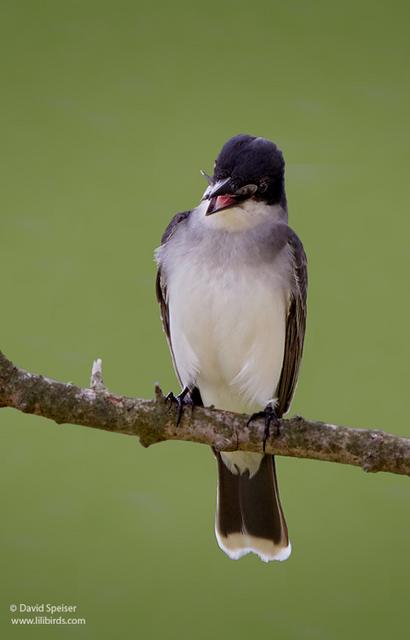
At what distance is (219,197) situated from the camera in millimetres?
3809

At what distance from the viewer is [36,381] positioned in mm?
3568

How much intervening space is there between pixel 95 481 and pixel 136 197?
4.22ft

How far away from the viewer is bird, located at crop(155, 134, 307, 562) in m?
3.87

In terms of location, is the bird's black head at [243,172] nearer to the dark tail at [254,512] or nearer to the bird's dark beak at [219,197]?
the bird's dark beak at [219,197]

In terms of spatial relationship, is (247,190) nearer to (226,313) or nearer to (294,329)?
(226,313)

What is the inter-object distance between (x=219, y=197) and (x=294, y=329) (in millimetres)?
592

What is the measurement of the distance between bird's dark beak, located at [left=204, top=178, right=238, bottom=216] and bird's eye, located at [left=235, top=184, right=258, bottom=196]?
21 millimetres

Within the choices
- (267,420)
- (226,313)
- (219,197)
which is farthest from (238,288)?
(267,420)

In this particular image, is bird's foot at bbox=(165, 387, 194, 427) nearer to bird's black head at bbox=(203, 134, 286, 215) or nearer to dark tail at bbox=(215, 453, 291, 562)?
bird's black head at bbox=(203, 134, 286, 215)

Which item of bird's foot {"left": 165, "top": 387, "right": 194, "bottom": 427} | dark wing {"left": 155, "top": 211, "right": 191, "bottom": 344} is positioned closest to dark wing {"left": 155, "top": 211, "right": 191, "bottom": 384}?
dark wing {"left": 155, "top": 211, "right": 191, "bottom": 344}

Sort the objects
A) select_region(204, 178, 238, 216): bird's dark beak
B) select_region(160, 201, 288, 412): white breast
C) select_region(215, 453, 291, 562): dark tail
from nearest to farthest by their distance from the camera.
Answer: select_region(204, 178, 238, 216): bird's dark beak → select_region(160, 201, 288, 412): white breast → select_region(215, 453, 291, 562): dark tail

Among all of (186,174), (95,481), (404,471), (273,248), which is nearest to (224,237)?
(273,248)

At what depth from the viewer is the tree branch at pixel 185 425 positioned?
3.54 m

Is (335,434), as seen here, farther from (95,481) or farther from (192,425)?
(95,481)
